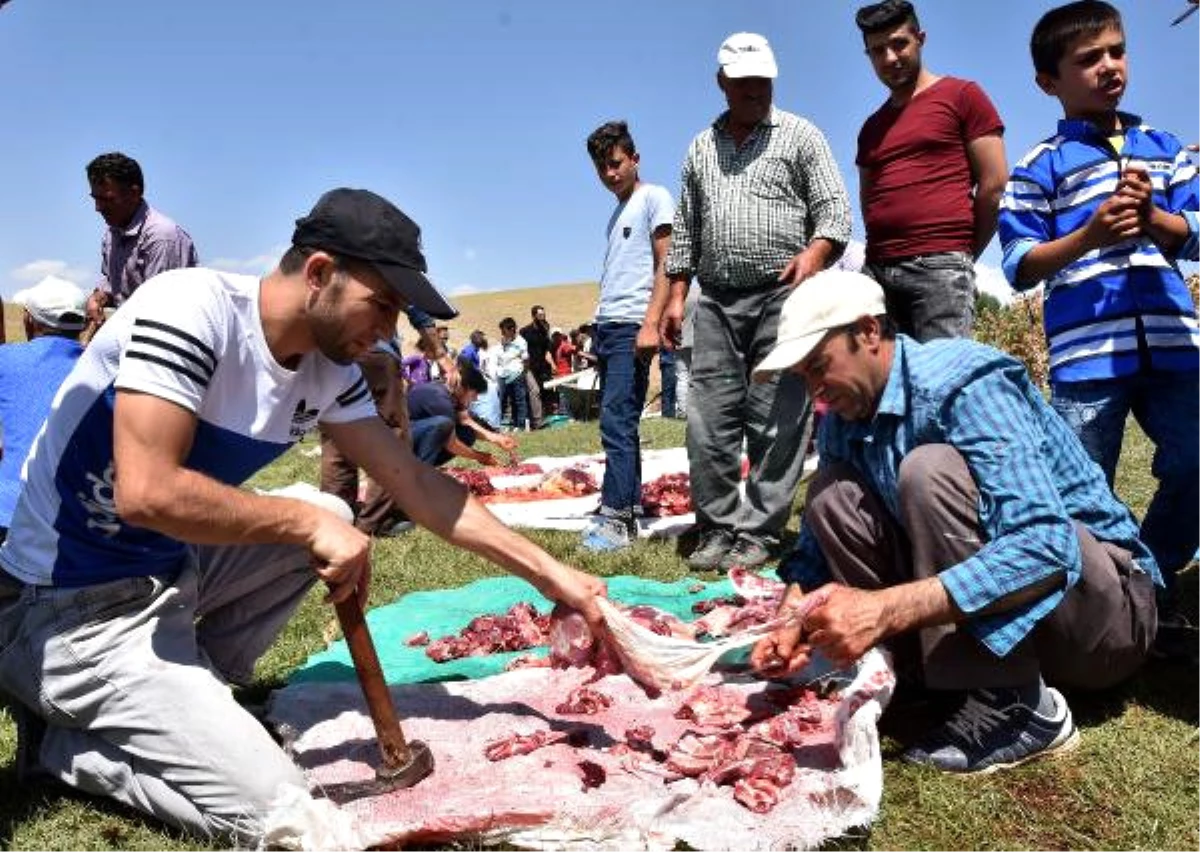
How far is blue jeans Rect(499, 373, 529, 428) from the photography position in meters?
20.5

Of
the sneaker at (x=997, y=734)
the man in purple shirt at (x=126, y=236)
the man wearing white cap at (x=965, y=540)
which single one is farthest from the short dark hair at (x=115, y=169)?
the sneaker at (x=997, y=734)

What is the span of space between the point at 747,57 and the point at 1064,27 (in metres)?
2.11

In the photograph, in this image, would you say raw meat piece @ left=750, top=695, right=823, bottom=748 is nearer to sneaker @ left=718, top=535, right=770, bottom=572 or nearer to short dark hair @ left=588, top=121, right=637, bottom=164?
sneaker @ left=718, top=535, right=770, bottom=572

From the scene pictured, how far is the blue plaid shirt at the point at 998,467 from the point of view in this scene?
2938 millimetres

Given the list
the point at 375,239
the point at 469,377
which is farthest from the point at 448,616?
the point at 469,377

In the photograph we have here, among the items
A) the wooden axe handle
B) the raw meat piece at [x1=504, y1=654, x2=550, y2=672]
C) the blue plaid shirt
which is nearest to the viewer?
the blue plaid shirt

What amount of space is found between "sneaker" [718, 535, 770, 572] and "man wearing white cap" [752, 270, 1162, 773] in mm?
2413

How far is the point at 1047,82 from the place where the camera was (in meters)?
4.15

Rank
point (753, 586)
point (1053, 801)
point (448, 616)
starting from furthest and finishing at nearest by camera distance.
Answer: point (448, 616) < point (753, 586) < point (1053, 801)

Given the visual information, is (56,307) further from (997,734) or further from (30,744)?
(997,734)

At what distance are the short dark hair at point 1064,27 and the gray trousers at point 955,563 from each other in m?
1.90

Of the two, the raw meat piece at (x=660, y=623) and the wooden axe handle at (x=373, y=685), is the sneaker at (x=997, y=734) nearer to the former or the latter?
the raw meat piece at (x=660, y=623)

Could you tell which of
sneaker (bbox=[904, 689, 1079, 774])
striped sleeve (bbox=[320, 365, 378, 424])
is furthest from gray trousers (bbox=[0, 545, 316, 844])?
sneaker (bbox=[904, 689, 1079, 774])

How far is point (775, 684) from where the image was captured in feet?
12.4
